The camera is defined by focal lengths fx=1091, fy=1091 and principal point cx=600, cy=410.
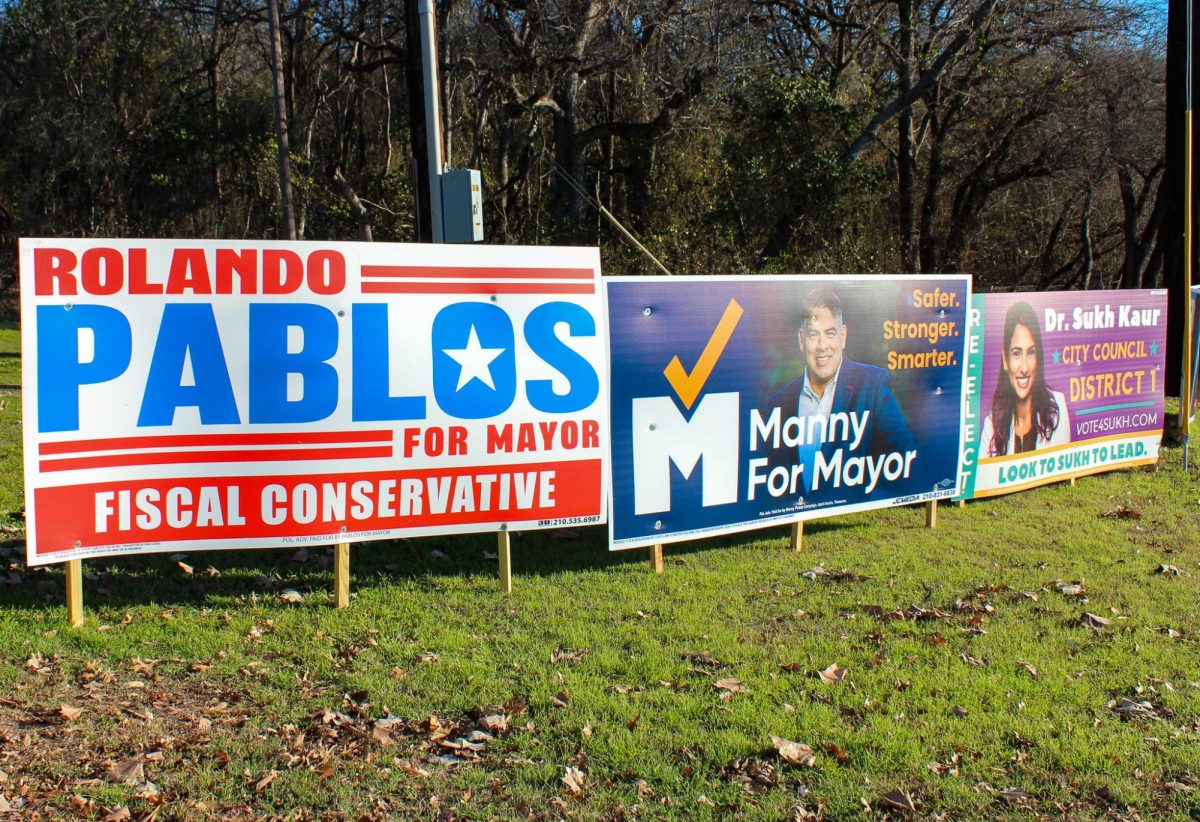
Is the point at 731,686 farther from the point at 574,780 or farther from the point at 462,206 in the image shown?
the point at 462,206

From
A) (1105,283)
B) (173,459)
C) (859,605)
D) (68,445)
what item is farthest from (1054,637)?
(1105,283)

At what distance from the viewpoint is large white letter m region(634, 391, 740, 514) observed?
649cm

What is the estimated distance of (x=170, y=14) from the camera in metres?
23.3

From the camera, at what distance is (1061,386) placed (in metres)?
8.89

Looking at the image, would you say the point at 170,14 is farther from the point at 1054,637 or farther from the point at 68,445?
the point at 1054,637

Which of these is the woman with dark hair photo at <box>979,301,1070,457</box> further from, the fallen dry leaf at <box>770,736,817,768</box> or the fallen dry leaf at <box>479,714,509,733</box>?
the fallen dry leaf at <box>479,714,509,733</box>

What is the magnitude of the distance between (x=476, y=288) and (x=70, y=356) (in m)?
2.06

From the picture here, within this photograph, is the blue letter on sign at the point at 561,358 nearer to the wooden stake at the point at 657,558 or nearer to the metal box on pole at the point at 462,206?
Answer: the wooden stake at the point at 657,558

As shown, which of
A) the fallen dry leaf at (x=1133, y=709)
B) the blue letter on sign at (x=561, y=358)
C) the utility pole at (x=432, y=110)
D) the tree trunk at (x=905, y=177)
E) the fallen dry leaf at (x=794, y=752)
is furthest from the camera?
the tree trunk at (x=905, y=177)

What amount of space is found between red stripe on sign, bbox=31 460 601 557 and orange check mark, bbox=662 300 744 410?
27.3 inches

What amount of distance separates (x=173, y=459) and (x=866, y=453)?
4.38m

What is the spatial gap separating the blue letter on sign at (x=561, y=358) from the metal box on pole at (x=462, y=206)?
143 inches

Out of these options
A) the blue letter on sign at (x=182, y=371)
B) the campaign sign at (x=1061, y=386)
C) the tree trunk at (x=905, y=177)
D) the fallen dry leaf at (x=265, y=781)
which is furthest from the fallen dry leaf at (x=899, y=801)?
the tree trunk at (x=905, y=177)

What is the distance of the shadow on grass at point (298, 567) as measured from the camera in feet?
19.7
